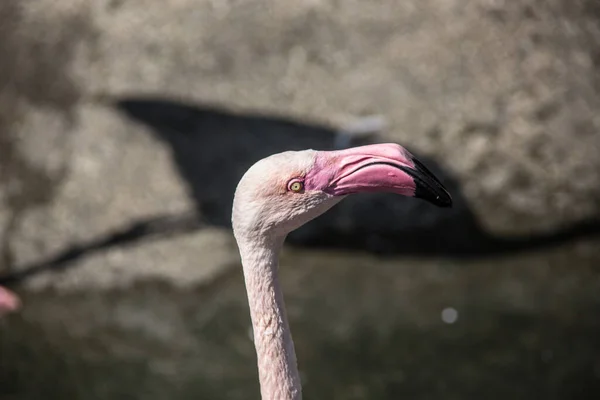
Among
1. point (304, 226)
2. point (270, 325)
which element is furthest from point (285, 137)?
point (270, 325)

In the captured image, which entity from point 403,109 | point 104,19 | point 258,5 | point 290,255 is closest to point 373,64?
point 403,109

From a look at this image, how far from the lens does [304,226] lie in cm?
543

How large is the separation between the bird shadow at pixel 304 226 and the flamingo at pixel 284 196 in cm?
295

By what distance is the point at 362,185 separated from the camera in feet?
7.62

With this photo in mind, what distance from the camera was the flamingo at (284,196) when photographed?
229cm

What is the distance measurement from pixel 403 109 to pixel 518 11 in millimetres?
904

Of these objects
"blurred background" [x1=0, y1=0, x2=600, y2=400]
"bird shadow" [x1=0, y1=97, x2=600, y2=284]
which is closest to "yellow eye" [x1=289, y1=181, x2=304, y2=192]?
"blurred background" [x1=0, y1=0, x2=600, y2=400]

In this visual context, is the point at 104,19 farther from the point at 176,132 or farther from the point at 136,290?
the point at 136,290

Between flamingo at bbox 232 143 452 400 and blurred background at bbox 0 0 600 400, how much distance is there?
2.63 meters

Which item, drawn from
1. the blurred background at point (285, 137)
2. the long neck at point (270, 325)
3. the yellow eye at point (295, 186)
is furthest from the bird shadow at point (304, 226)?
the yellow eye at point (295, 186)

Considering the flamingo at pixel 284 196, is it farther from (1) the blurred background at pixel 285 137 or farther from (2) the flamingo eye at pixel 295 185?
(1) the blurred background at pixel 285 137

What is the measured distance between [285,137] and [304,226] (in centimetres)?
54

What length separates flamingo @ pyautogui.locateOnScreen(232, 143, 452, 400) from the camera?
229 cm

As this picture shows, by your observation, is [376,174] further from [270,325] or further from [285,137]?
[285,137]
